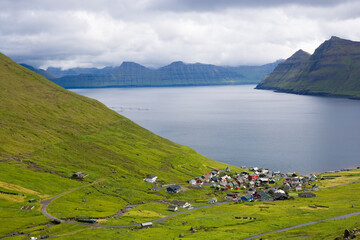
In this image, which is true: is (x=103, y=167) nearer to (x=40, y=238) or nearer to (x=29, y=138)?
(x=29, y=138)

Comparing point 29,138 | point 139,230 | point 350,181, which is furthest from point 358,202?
point 29,138

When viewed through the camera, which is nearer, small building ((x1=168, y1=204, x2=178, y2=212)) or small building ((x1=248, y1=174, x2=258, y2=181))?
small building ((x1=168, y1=204, x2=178, y2=212))

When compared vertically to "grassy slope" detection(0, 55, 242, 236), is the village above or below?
below

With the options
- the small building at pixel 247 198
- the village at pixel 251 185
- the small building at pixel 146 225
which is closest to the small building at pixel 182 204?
the village at pixel 251 185

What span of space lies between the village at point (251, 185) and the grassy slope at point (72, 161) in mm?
8692

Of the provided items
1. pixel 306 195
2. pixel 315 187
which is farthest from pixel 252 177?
pixel 306 195

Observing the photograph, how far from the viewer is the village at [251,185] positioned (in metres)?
121

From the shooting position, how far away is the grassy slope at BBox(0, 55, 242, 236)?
102 metres

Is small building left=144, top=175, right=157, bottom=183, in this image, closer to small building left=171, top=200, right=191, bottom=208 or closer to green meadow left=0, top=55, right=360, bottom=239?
green meadow left=0, top=55, right=360, bottom=239

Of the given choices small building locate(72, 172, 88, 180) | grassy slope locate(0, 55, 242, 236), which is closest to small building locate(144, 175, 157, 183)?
grassy slope locate(0, 55, 242, 236)

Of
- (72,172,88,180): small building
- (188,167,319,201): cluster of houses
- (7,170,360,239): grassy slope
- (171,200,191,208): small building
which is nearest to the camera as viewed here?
(7,170,360,239): grassy slope

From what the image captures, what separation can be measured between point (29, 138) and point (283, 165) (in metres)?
131

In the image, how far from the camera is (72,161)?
458ft

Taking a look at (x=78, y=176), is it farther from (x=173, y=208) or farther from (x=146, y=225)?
(x=146, y=225)
